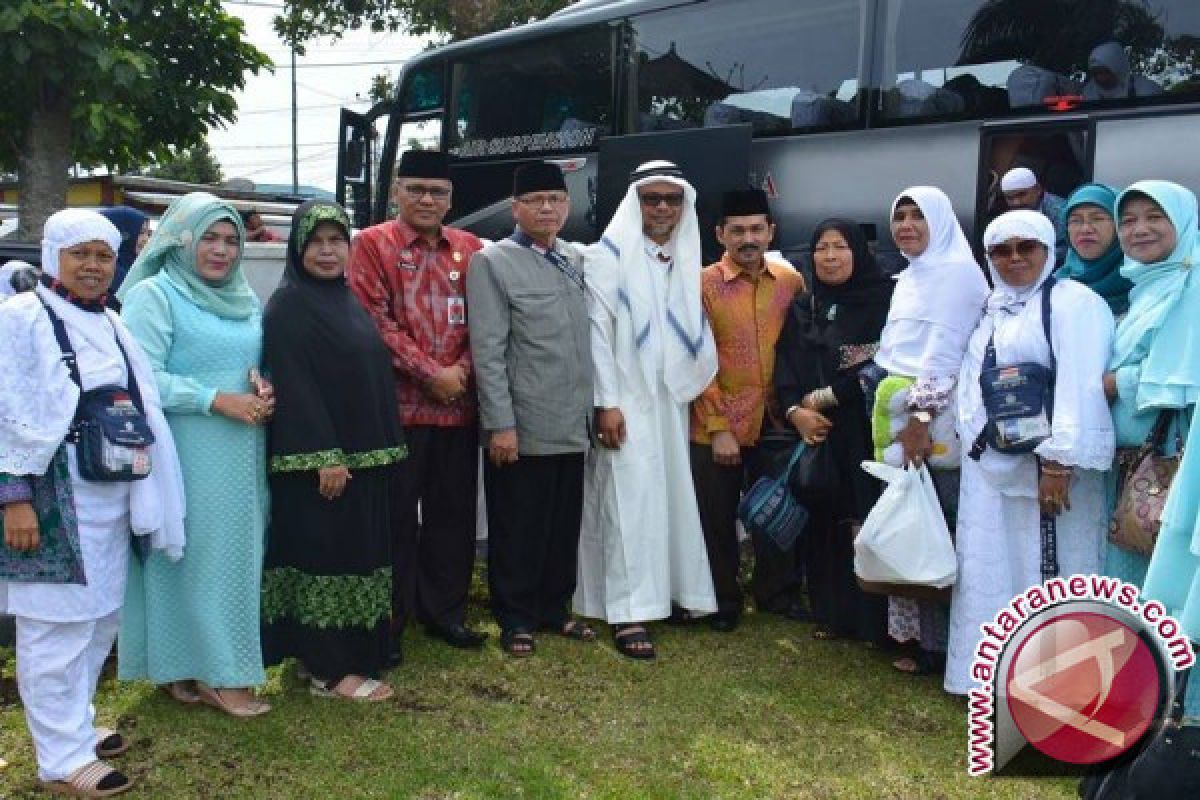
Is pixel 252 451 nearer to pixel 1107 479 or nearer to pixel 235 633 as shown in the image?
pixel 235 633

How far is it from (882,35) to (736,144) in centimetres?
91

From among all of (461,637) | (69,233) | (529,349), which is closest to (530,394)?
(529,349)

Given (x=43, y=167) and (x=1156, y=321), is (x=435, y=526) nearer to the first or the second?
(x=1156, y=321)

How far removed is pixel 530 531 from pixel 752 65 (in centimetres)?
317

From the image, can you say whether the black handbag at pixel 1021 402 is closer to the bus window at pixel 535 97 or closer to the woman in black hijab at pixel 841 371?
the woman in black hijab at pixel 841 371

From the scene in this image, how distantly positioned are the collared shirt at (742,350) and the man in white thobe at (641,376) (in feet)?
0.43

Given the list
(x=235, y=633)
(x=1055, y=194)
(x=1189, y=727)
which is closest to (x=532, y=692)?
(x=235, y=633)

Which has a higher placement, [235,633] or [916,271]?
[916,271]

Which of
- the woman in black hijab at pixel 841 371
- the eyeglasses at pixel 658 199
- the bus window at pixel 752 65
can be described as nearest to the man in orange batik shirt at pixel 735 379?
the woman in black hijab at pixel 841 371

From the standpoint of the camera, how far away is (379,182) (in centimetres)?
867

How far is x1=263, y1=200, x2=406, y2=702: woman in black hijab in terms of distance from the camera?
3.48m

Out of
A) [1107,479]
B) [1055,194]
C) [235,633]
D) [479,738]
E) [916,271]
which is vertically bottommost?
[479,738]

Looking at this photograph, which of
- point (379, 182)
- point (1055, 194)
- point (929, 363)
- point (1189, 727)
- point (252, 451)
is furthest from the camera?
point (379, 182)

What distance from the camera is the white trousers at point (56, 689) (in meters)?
2.94
